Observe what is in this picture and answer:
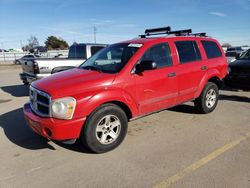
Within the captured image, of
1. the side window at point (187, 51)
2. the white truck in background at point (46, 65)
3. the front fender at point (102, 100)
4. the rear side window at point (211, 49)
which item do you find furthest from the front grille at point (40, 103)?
the white truck in background at point (46, 65)

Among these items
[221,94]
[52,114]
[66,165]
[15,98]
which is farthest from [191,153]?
[15,98]

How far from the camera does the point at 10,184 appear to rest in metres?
3.50

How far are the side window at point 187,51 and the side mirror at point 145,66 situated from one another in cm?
113

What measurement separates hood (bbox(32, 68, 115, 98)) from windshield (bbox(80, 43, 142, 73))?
0.93 feet

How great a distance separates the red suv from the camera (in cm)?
403

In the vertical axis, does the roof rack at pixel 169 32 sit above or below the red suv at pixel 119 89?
above

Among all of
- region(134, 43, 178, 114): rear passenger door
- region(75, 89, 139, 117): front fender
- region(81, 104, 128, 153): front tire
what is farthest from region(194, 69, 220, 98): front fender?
region(81, 104, 128, 153): front tire

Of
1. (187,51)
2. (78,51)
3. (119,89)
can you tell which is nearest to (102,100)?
(119,89)

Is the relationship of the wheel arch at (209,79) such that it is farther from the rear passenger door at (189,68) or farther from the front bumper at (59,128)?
the front bumper at (59,128)

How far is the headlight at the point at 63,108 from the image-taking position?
393cm

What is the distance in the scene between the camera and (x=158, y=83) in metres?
5.07

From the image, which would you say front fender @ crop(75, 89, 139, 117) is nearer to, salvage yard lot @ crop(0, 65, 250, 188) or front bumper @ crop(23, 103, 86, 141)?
front bumper @ crop(23, 103, 86, 141)

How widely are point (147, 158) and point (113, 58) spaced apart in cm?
213

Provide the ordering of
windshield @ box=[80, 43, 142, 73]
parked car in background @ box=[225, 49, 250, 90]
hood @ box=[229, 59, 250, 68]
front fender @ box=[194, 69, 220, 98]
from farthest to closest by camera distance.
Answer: hood @ box=[229, 59, 250, 68]
parked car in background @ box=[225, 49, 250, 90]
front fender @ box=[194, 69, 220, 98]
windshield @ box=[80, 43, 142, 73]
